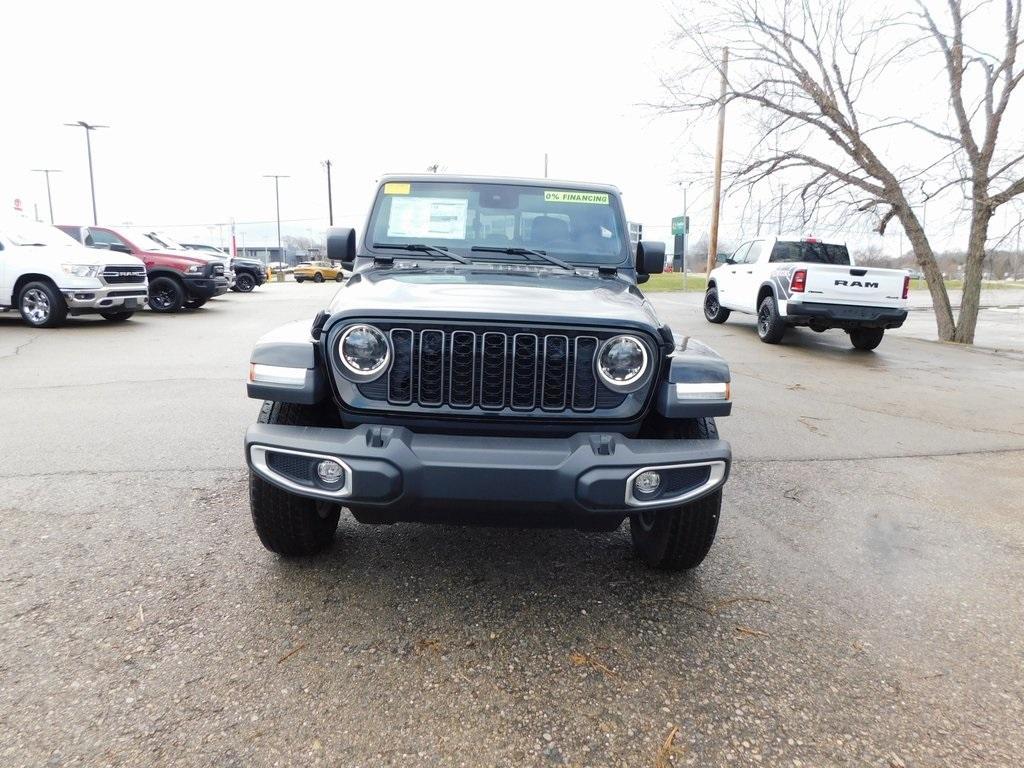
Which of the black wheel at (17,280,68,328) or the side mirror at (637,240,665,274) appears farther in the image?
the black wheel at (17,280,68,328)

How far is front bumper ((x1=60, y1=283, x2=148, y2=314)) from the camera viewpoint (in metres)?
10.5

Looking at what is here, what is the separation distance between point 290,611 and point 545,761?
1.21 metres

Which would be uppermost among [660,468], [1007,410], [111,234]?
[111,234]

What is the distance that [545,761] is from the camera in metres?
1.90

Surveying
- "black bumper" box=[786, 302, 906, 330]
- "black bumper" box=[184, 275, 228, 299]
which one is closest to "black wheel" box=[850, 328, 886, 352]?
"black bumper" box=[786, 302, 906, 330]

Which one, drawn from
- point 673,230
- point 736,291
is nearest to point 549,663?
point 736,291

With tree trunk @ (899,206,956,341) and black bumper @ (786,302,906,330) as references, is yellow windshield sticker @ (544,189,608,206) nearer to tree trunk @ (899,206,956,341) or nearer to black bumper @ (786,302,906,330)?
black bumper @ (786,302,906,330)

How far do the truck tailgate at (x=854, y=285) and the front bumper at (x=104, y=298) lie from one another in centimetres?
1088

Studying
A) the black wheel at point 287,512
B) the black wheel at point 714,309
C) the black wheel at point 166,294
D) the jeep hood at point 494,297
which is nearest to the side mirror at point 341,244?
the jeep hood at point 494,297

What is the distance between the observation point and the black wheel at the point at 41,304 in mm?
10492

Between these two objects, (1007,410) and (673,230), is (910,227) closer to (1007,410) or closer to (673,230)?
(1007,410)

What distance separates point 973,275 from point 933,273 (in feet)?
2.28

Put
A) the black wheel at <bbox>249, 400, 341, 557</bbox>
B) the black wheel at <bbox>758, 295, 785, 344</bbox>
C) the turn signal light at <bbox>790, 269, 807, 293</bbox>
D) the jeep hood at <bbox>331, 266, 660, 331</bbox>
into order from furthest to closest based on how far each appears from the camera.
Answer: the black wheel at <bbox>758, 295, 785, 344</bbox>
the turn signal light at <bbox>790, 269, 807, 293</bbox>
the black wheel at <bbox>249, 400, 341, 557</bbox>
the jeep hood at <bbox>331, 266, 660, 331</bbox>

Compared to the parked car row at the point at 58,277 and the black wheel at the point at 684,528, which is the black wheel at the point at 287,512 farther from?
the parked car row at the point at 58,277
